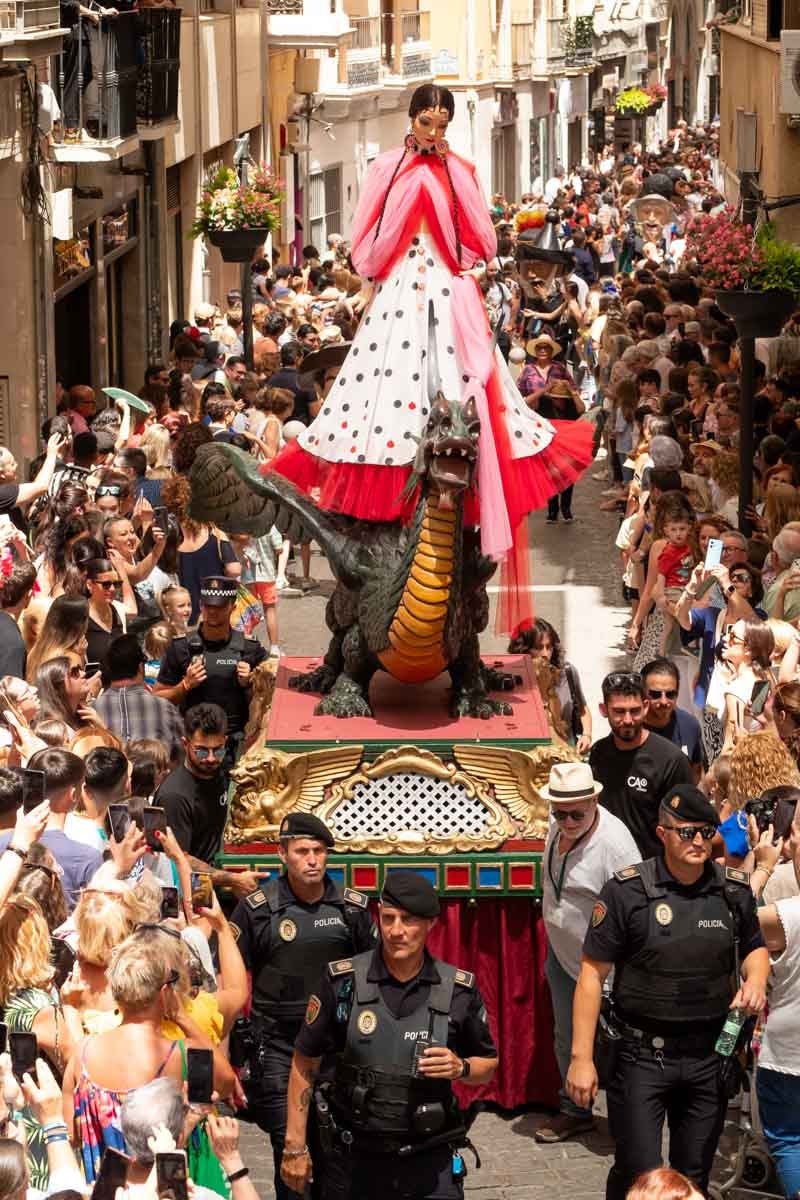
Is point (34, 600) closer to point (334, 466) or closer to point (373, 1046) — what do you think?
point (334, 466)

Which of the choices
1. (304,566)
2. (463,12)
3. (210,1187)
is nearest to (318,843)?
(210,1187)

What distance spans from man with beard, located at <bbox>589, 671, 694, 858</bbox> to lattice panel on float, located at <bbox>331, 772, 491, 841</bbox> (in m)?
0.55

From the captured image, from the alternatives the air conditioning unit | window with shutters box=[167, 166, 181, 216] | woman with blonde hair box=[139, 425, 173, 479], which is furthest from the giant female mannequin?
window with shutters box=[167, 166, 181, 216]

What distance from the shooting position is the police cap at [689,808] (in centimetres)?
720

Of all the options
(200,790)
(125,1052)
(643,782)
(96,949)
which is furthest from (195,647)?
(125,1052)

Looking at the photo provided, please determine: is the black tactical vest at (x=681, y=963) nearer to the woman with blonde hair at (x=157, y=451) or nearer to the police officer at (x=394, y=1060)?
the police officer at (x=394, y=1060)

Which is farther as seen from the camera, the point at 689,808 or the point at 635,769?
the point at 635,769

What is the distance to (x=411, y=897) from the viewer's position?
6.66 metres

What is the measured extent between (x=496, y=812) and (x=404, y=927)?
2388 millimetres

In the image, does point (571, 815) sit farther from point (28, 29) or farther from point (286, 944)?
point (28, 29)

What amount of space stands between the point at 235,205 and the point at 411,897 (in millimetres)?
16017

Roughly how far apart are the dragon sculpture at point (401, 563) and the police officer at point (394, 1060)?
2452 mm

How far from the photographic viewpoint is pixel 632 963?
7.27m

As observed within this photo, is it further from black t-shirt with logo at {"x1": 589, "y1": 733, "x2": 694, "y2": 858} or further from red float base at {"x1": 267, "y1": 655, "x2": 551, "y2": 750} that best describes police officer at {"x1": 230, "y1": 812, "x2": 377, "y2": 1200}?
black t-shirt with logo at {"x1": 589, "y1": 733, "x2": 694, "y2": 858}
